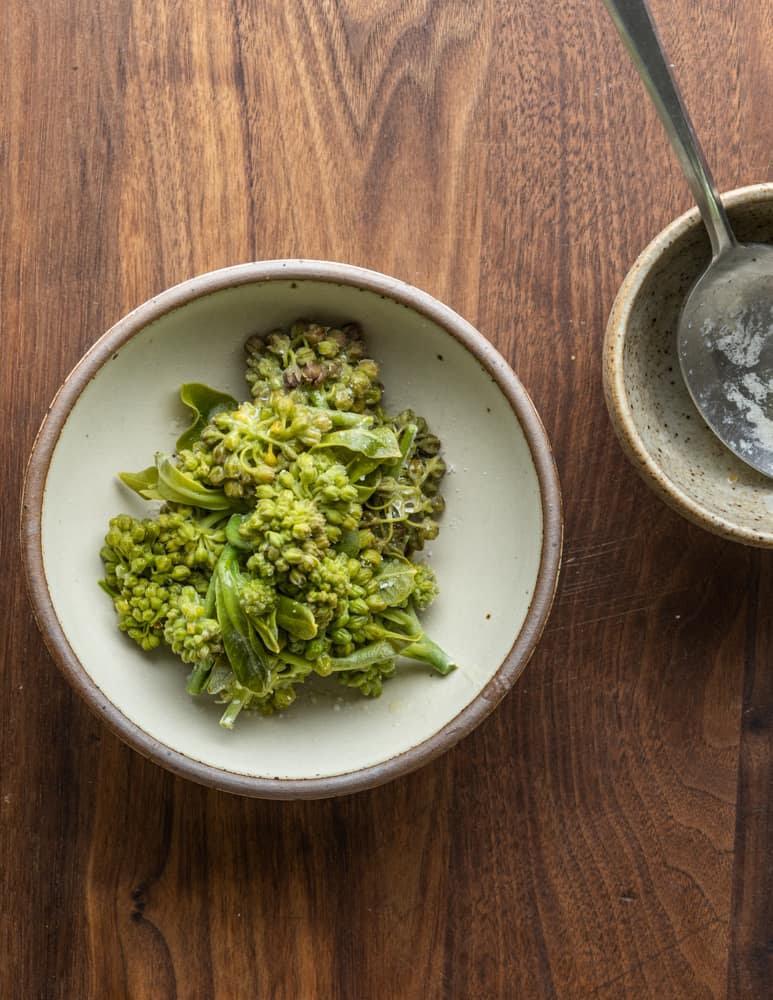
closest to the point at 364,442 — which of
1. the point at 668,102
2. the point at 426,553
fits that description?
the point at 426,553

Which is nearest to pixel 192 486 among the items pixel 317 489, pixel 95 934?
pixel 317 489

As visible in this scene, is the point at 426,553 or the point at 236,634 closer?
the point at 236,634

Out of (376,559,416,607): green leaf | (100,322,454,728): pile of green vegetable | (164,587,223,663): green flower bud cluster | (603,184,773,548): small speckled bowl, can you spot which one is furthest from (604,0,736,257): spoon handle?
(164,587,223,663): green flower bud cluster

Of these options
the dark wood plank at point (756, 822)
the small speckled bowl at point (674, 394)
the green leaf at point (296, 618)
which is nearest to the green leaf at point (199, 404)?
the green leaf at point (296, 618)

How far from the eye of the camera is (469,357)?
132 centimetres

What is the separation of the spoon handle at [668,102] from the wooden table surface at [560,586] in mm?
175

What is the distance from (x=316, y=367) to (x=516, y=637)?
1.51 feet

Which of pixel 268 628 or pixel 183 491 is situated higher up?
pixel 183 491

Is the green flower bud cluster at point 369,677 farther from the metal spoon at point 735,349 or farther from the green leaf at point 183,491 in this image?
the metal spoon at point 735,349

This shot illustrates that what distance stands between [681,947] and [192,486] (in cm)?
107

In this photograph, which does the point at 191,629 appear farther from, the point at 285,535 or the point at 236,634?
the point at 285,535

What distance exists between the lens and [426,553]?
143 centimetres

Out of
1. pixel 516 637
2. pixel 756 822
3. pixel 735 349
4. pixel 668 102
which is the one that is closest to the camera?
pixel 668 102

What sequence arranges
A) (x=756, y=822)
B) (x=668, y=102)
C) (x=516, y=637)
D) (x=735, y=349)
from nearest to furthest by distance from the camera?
1. (x=668, y=102)
2. (x=516, y=637)
3. (x=735, y=349)
4. (x=756, y=822)
